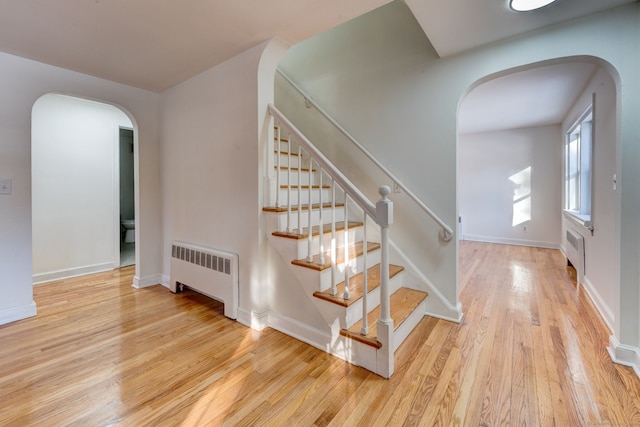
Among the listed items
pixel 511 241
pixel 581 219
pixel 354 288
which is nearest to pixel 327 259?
pixel 354 288

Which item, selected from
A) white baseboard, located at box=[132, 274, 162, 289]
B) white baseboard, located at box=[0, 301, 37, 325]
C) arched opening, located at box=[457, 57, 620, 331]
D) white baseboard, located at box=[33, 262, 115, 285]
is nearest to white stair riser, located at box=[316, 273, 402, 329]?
arched opening, located at box=[457, 57, 620, 331]

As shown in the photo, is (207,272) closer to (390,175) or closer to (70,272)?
(390,175)

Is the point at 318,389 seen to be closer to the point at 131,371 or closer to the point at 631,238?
the point at 131,371

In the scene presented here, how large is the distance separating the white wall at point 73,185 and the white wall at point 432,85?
100.0 inches

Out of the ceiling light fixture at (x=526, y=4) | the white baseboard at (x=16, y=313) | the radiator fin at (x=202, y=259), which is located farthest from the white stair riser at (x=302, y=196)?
the white baseboard at (x=16, y=313)

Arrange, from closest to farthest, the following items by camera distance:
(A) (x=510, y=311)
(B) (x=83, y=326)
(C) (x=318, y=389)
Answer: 1. (C) (x=318, y=389)
2. (B) (x=83, y=326)
3. (A) (x=510, y=311)

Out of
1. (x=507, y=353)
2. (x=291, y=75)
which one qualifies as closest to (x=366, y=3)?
(x=291, y=75)

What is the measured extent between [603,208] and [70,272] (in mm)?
5537

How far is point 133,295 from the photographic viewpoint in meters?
2.75

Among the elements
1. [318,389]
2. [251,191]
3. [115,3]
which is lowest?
[318,389]

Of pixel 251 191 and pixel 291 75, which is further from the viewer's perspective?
pixel 291 75

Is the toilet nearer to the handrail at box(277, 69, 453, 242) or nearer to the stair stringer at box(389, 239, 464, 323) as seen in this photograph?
the handrail at box(277, 69, 453, 242)

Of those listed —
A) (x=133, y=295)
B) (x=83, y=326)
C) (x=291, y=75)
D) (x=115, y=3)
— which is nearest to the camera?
(x=115, y=3)

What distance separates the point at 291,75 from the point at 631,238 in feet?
10.3
